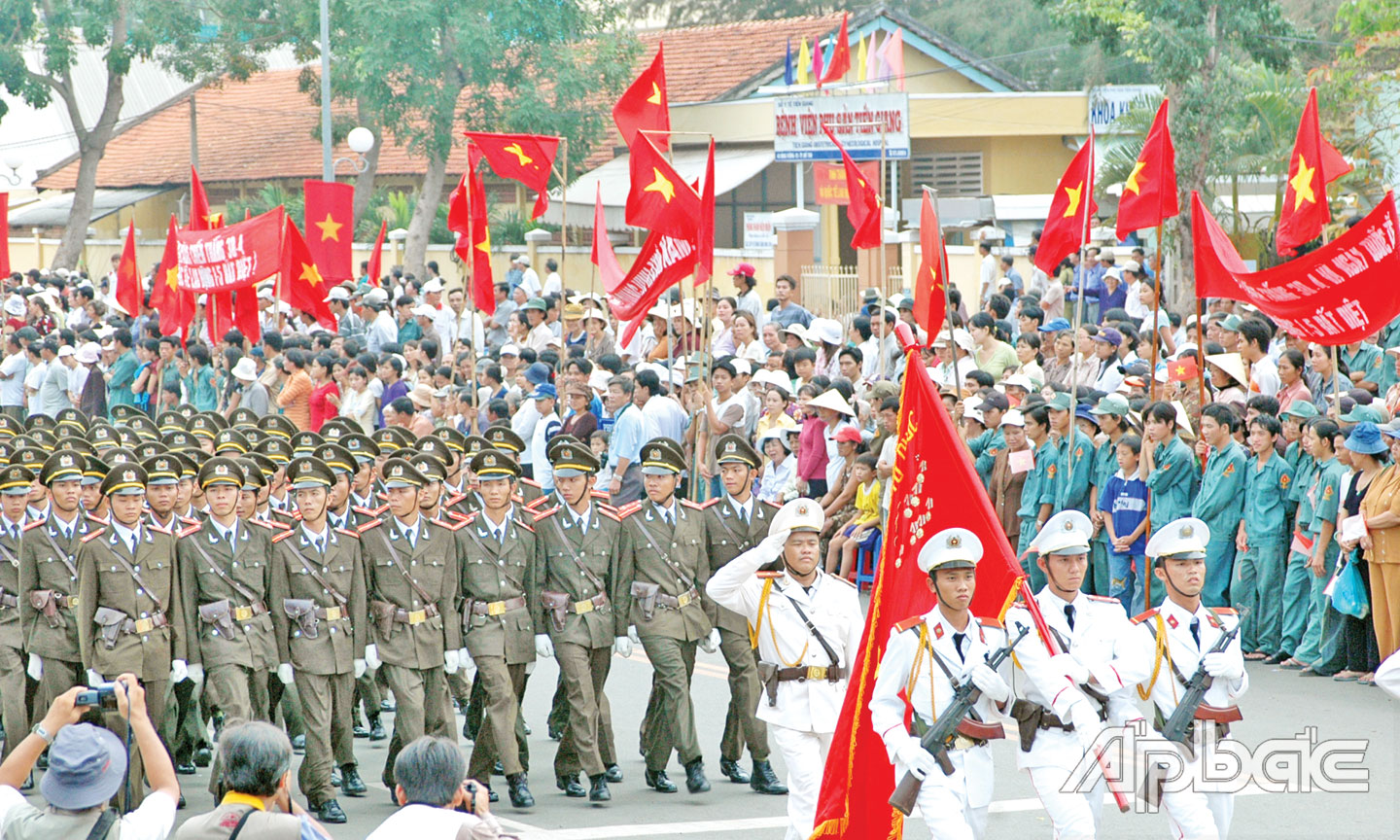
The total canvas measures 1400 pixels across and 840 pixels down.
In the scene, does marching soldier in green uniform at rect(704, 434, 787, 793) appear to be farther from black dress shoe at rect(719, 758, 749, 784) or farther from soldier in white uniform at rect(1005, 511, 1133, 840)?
soldier in white uniform at rect(1005, 511, 1133, 840)

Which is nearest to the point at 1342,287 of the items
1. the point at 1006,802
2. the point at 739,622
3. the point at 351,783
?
the point at 1006,802

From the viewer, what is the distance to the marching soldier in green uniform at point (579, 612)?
9305 mm

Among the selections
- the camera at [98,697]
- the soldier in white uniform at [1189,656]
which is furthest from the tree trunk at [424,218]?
the camera at [98,697]

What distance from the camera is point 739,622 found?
9516 millimetres

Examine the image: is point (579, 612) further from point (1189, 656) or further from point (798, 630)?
point (1189, 656)

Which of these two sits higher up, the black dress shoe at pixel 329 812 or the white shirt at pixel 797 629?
the white shirt at pixel 797 629

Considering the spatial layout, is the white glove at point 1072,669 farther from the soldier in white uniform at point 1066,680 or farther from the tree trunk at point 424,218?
the tree trunk at point 424,218

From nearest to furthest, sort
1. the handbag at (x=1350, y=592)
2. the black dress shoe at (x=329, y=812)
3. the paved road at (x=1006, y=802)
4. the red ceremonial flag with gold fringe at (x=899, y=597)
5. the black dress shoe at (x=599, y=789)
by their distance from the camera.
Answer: the red ceremonial flag with gold fringe at (x=899, y=597) < the paved road at (x=1006, y=802) < the black dress shoe at (x=329, y=812) < the black dress shoe at (x=599, y=789) < the handbag at (x=1350, y=592)

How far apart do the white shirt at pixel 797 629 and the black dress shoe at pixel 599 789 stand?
4.55 ft

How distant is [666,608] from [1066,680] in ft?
10.3

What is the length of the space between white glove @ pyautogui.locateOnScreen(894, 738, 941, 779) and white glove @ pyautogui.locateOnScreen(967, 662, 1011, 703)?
338 millimetres

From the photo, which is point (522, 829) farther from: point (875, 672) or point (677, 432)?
point (677, 432)

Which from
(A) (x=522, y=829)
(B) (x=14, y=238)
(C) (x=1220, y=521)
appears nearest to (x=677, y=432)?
(C) (x=1220, y=521)

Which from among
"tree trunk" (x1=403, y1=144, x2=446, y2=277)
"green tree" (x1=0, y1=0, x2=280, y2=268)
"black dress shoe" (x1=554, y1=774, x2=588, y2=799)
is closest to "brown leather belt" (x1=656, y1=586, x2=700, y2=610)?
"black dress shoe" (x1=554, y1=774, x2=588, y2=799)
